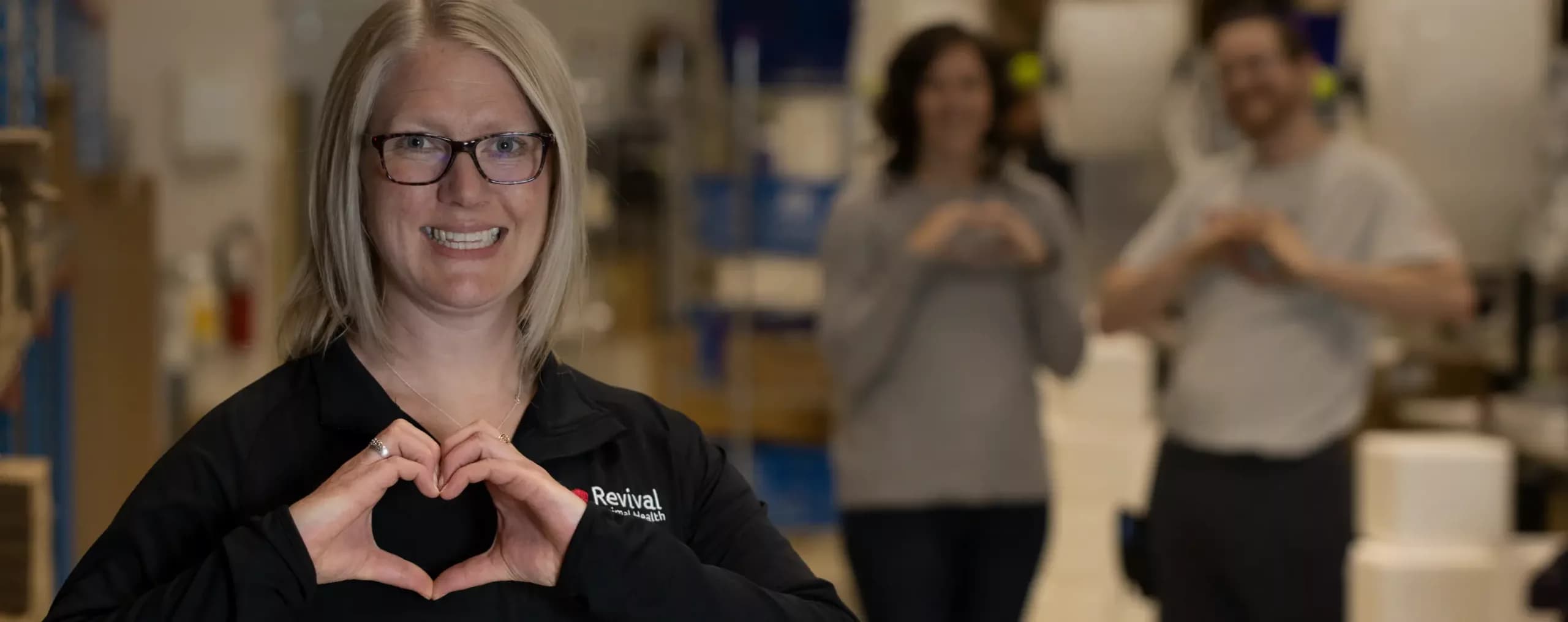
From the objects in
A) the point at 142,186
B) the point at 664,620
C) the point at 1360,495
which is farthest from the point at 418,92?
the point at 142,186

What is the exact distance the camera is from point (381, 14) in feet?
4.70

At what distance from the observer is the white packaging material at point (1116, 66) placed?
14.3ft

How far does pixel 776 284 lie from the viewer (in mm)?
5695

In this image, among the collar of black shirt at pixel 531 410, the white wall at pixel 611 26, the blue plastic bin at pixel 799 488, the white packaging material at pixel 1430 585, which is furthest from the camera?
the white wall at pixel 611 26

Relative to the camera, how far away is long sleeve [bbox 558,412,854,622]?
1.34m

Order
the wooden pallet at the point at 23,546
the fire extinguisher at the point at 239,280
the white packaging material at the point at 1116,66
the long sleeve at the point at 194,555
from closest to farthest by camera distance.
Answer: the long sleeve at the point at 194,555
the wooden pallet at the point at 23,546
the white packaging material at the point at 1116,66
the fire extinguisher at the point at 239,280

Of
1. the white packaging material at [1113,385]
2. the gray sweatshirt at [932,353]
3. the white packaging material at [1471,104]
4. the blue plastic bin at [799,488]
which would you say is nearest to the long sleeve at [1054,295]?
the gray sweatshirt at [932,353]

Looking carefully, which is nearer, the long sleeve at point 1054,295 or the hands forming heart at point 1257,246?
the hands forming heart at point 1257,246

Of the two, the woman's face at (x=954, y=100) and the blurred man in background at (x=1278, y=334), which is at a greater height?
the woman's face at (x=954, y=100)

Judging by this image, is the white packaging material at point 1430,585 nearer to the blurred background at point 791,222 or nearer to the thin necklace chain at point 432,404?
the blurred background at point 791,222

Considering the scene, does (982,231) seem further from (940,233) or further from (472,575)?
(472,575)

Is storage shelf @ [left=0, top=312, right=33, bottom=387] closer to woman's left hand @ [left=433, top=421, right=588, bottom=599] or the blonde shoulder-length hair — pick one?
the blonde shoulder-length hair

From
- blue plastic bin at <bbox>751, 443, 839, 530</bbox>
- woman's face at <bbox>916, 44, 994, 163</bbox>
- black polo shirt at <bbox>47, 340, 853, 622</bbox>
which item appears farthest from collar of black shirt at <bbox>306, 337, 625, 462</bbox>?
blue plastic bin at <bbox>751, 443, 839, 530</bbox>

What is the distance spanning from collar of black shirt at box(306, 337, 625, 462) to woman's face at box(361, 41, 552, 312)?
0.09 meters
